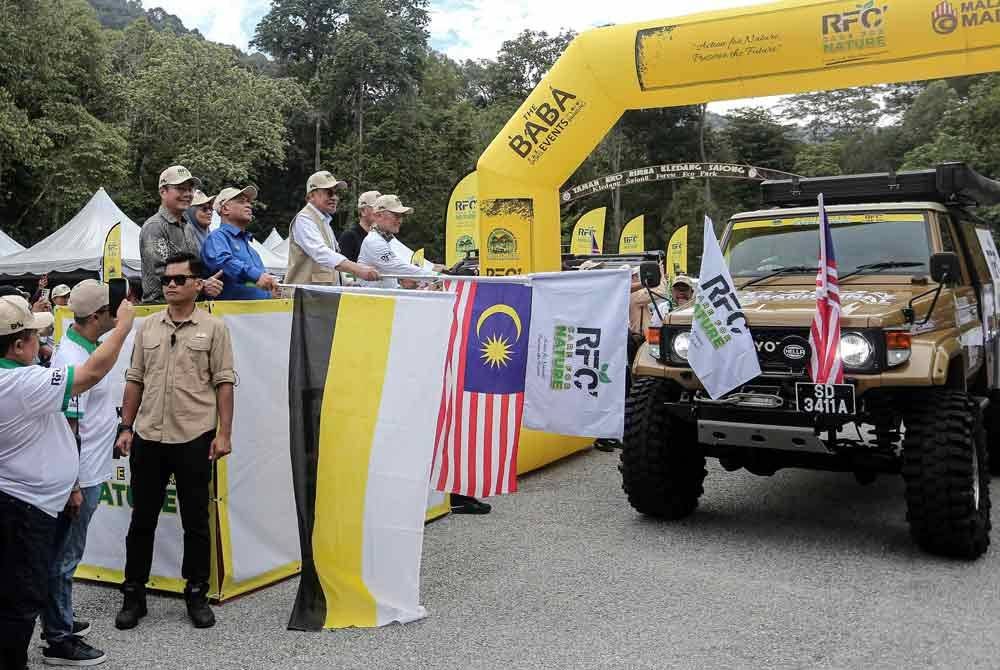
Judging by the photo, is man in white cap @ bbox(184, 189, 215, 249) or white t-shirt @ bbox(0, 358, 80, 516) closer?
white t-shirt @ bbox(0, 358, 80, 516)

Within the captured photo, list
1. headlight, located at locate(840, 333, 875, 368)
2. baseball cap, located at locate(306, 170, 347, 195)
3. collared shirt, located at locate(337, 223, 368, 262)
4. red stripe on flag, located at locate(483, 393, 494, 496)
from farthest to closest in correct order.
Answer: collared shirt, located at locate(337, 223, 368, 262)
baseball cap, located at locate(306, 170, 347, 195)
red stripe on flag, located at locate(483, 393, 494, 496)
headlight, located at locate(840, 333, 875, 368)

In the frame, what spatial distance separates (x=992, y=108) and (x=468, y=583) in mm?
39236

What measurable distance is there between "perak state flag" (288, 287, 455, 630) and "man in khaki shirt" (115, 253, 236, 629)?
46 centimetres

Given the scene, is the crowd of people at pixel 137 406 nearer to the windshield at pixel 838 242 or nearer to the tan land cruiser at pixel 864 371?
the tan land cruiser at pixel 864 371

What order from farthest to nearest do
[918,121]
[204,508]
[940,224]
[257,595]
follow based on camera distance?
[918,121], [940,224], [257,595], [204,508]

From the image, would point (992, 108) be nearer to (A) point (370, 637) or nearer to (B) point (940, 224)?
(B) point (940, 224)

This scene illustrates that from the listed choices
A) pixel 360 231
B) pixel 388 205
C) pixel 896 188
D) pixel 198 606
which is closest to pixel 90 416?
pixel 198 606

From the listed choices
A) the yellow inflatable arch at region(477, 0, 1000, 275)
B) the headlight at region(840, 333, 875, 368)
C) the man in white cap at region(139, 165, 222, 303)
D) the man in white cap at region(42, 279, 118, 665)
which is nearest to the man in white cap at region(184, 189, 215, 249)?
the man in white cap at region(139, 165, 222, 303)

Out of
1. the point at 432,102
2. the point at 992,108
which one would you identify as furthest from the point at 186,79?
the point at 992,108

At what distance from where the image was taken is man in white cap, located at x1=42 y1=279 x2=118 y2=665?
427 cm

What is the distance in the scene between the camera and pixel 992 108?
1454 inches

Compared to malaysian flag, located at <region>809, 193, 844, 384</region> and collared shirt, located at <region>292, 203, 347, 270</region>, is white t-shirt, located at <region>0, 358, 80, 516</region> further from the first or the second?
malaysian flag, located at <region>809, 193, 844, 384</region>

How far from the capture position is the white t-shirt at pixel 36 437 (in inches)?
141

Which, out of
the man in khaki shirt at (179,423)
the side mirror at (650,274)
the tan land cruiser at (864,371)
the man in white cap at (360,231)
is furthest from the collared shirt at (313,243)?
the tan land cruiser at (864,371)
